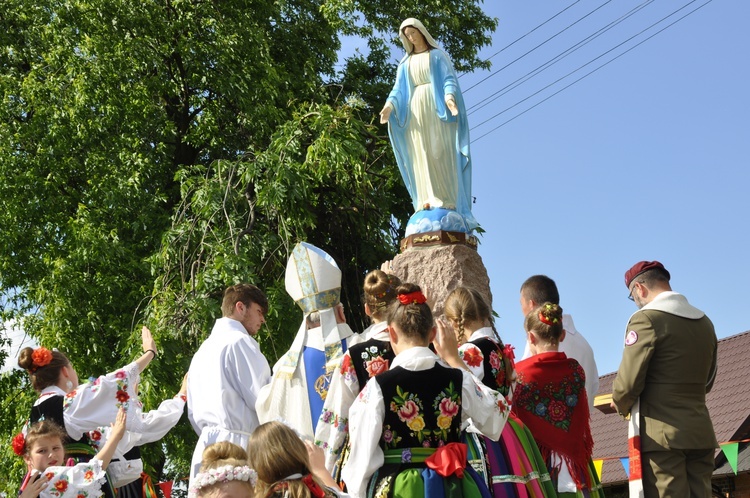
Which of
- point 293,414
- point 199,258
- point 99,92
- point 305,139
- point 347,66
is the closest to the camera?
point 293,414

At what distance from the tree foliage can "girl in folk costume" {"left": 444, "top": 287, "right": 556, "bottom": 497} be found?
17.6 ft

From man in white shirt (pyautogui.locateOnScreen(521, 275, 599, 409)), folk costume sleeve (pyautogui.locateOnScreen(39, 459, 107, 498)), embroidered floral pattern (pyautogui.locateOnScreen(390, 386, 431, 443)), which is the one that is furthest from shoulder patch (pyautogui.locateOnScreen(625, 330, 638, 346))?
folk costume sleeve (pyautogui.locateOnScreen(39, 459, 107, 498))

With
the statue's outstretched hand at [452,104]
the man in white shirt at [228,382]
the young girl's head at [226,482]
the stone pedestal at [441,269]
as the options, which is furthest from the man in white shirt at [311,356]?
the statue's outstretched hand at [452,104]

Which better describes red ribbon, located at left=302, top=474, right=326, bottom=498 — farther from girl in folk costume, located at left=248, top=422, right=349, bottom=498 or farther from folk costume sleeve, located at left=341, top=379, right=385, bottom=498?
folk costume sleeve, located at left=341, top=379, right=385, bottom=498

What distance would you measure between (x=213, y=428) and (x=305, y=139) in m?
6.17

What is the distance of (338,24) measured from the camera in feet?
45.5

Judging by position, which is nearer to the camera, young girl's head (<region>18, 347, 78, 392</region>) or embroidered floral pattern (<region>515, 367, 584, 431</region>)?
embroidered floral pattern (<region>515, 367, 584, 431</region>)

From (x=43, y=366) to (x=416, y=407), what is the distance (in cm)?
259

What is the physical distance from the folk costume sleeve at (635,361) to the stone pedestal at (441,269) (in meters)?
2.07

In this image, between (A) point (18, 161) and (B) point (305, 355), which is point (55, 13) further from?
(B) point (305, 355)

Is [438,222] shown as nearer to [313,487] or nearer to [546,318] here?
[546,318]

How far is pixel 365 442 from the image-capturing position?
A: 3971mm

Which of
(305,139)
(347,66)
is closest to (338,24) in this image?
(347,66)

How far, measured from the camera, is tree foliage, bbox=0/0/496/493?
10.6 m
